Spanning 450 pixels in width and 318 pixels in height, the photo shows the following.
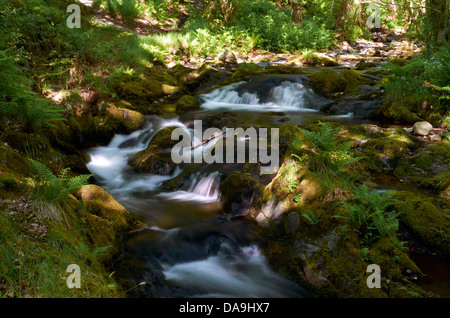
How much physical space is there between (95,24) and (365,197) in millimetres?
15982

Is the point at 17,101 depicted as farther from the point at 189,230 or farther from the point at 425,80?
the point at 425,80

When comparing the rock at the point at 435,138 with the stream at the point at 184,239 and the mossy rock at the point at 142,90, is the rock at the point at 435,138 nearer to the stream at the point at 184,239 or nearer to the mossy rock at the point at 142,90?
the stream at the point at 184,239

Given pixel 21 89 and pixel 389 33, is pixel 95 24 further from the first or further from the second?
pixel 389 33

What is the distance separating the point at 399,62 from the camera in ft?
44.3

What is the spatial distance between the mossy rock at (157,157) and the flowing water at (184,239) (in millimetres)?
165

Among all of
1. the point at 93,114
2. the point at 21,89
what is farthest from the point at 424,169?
the point at 93,114

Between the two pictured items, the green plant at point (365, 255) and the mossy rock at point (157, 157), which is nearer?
the green plant at point (365, 255)

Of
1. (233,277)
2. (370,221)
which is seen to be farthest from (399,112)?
(233,277)

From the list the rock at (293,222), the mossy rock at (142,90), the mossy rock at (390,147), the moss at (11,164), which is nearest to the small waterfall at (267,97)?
the mossy rock at (142,90)

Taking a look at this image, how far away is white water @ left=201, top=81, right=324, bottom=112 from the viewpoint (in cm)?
1088

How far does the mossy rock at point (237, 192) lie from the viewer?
5.18 metres

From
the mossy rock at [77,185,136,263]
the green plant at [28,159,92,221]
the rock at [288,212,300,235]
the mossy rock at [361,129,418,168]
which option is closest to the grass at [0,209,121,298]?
the green plant at [28,159,92,221]

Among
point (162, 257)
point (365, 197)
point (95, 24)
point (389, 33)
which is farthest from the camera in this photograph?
point (389, 33)

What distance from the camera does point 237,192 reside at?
5.28m
